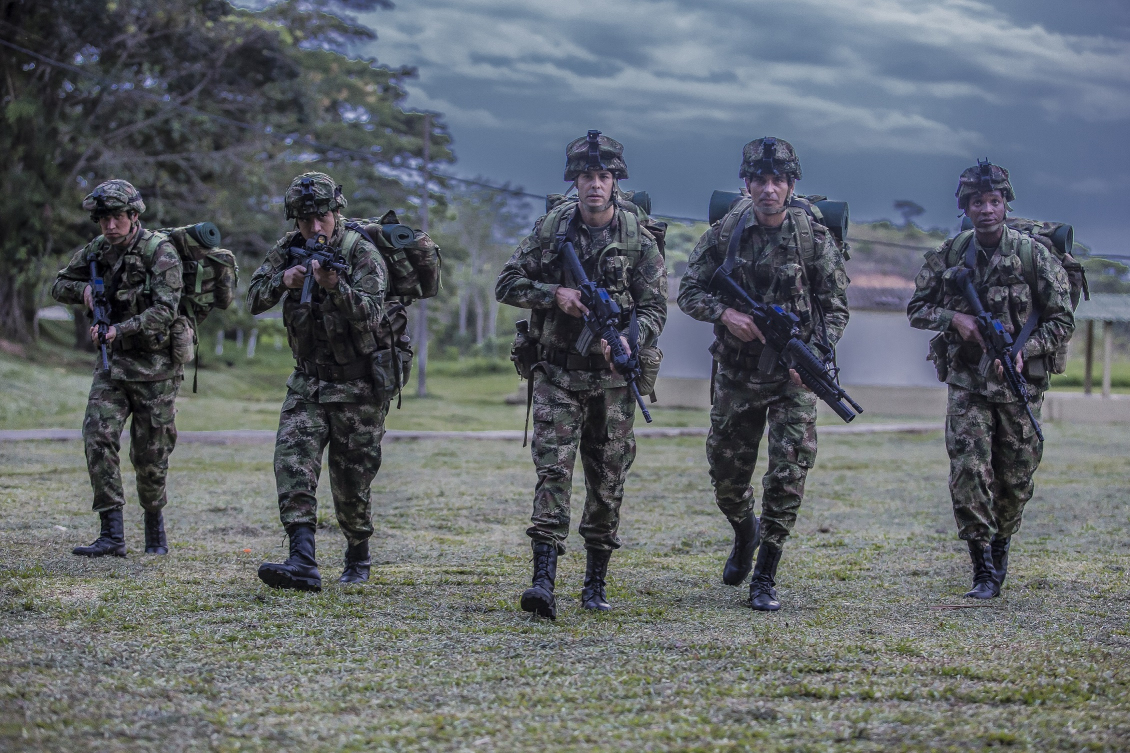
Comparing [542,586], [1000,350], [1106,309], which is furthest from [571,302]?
[1106,309]

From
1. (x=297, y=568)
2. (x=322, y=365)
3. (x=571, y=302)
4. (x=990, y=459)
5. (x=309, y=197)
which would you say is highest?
(x=309, y=197)

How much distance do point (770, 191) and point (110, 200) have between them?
366 cm

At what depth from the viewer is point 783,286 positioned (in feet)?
20.6

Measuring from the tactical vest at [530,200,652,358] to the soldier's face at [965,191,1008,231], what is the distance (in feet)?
6.54

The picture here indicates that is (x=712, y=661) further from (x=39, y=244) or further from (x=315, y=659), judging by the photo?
(x=39, y=244)

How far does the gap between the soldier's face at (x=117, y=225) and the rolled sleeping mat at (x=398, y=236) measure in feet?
5.78

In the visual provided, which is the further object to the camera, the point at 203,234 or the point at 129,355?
the point at 203,234

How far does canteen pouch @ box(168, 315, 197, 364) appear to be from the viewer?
7.20 meters

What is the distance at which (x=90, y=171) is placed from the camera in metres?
27.1

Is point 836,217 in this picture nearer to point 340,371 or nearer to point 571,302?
point 571,302

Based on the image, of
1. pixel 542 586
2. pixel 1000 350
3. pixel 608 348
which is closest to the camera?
pixel 542 586

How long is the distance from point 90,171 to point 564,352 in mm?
23953

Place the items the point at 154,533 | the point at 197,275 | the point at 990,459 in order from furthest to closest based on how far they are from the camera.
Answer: the point at 197,275, the point at 154,533, the point at 990,459

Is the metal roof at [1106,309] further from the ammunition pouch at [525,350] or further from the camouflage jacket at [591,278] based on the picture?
the ammunition pouch at [525,350]
